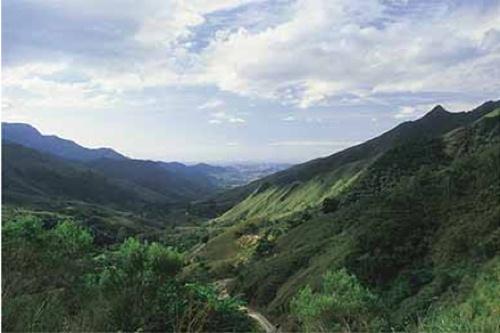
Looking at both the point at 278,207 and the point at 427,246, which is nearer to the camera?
the point at 427,246

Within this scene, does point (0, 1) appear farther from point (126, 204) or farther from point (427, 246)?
point (126, 204)

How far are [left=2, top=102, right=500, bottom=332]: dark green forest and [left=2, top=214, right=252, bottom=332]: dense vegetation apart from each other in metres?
0.03

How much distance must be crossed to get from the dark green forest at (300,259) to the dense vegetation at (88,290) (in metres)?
0.03

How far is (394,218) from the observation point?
182 feet

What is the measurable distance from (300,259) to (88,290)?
51695 mm

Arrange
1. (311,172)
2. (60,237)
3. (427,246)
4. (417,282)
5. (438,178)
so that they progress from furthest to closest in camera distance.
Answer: (311,172) → (438,178) → (427,246) → (417,282) → (60,237)

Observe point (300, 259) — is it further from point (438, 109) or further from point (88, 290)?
point (438, 109)

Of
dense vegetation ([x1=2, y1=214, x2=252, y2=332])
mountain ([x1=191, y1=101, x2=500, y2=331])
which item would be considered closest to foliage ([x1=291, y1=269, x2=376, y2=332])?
mountain ([x1=191, y1=101, x2=500, y2=331])

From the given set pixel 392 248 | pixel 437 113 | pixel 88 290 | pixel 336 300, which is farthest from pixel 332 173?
pixel 88 290

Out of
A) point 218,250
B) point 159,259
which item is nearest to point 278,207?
point 218,250

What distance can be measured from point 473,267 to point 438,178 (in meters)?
22.5

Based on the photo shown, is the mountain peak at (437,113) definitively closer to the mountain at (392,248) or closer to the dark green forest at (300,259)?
the dark green forest at (300,259)

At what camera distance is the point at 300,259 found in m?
59.5

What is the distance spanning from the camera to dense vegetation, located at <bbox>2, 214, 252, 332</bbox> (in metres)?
3.66
